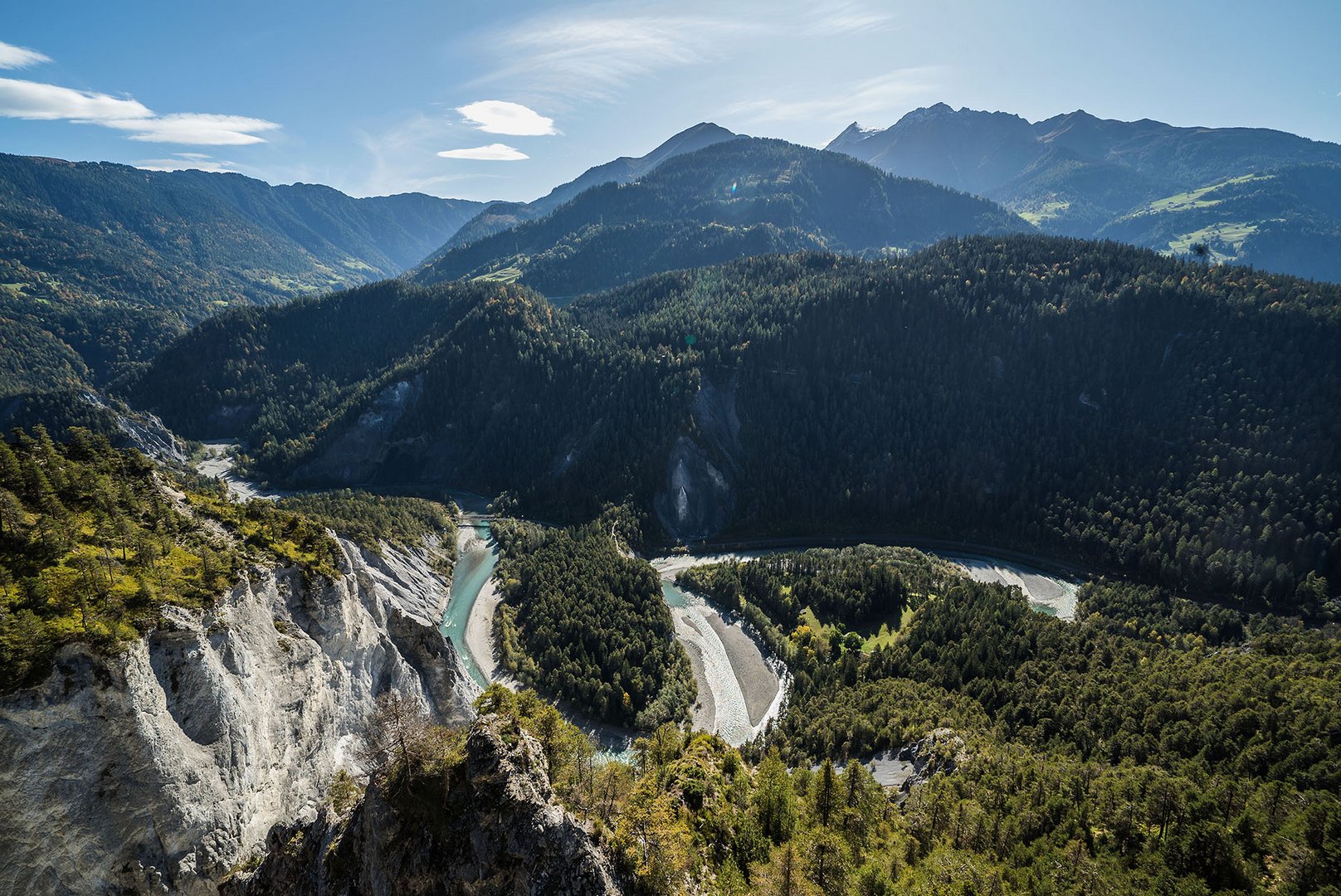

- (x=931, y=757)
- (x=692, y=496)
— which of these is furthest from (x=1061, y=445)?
(x=931, y=757)

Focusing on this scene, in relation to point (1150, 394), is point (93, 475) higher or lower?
higher

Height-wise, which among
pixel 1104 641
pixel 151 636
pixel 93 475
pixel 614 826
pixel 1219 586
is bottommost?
pixel 1219 586

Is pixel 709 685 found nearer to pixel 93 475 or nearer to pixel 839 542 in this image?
pixel 839 542

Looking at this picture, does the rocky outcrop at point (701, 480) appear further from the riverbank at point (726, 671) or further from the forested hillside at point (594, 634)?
the riverbank at point (726, 671)

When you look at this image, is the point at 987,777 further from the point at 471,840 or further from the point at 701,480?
the point at 701,480

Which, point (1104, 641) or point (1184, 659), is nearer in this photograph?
point (1184, 659)

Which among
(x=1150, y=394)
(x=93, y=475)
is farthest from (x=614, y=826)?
(x=1150, y=394)
